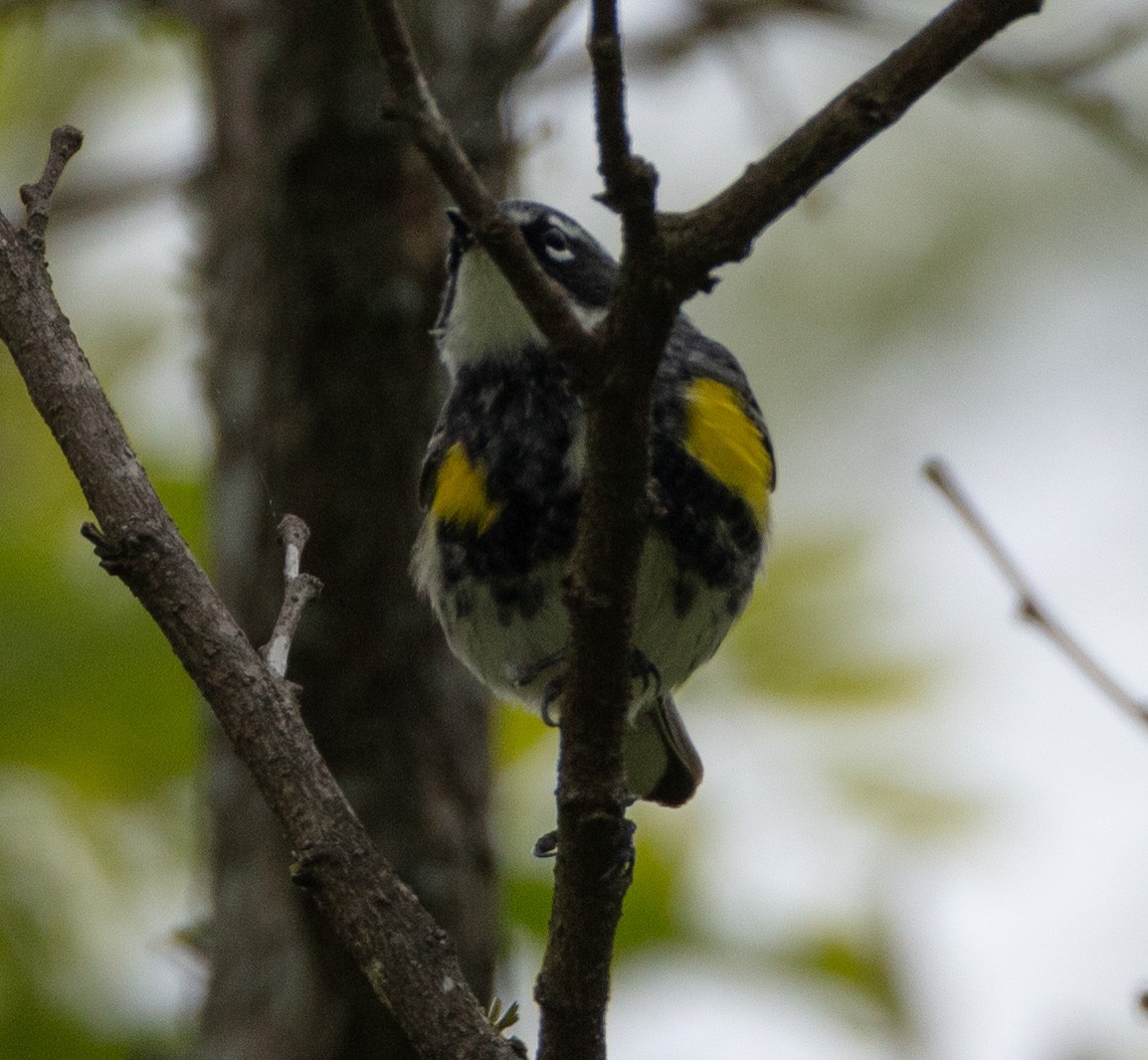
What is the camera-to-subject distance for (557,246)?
3.73 metres

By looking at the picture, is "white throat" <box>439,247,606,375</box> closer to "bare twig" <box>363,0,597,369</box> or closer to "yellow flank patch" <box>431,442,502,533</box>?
"yellow flank patch" <box>431,442,502,533</box>

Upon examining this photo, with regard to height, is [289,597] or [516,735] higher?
[516,735]

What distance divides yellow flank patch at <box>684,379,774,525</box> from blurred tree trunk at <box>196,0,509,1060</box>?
117 cm

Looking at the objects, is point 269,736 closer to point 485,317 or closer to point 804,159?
point 804,159

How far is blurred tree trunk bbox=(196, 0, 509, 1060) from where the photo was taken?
173 inches

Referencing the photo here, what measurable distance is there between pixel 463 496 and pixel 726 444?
521 mm

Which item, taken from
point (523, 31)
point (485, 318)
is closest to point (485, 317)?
point (485, 318)

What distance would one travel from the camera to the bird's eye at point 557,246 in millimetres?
3676

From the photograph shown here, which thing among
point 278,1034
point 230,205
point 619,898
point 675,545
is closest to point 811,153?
point 619,898

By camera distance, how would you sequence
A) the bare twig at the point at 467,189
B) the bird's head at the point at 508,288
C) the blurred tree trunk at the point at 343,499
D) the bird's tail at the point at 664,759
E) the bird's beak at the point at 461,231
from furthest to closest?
the blurred tree trunk at the point at 343,499, the bird's tail at the point at 664,759, the bird's head at the point at 508,288, the bird's beak at the point at 461,231, the bare twig at the point at 467,189

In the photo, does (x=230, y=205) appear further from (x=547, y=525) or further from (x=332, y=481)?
(x=547, y=525)

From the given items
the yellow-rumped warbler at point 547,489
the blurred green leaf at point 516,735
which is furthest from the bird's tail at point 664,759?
the blurred green leaf at point 516,735

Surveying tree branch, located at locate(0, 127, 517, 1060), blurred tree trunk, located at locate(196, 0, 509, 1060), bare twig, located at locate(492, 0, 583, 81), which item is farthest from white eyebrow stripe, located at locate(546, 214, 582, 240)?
tree branch, located at locate(0, 127, 517, 1060)

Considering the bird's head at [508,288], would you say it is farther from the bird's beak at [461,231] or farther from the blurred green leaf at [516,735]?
the blurred green leaf at [516,735]
